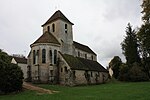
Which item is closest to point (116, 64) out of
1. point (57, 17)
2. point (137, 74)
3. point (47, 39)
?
point (137, 74)

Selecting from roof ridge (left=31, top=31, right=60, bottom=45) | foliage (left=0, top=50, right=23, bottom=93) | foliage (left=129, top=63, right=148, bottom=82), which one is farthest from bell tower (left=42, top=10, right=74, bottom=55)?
foliage (left=0, top=50, right=23, bottom=93)

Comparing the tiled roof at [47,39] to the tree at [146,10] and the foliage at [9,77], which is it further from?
the tree at [146,10]

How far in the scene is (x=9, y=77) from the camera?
34.1m

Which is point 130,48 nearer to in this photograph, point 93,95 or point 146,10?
point 146,10

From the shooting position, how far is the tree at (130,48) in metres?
64.1

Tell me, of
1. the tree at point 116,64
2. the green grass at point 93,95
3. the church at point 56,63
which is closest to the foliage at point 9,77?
the green grass at point 93,95

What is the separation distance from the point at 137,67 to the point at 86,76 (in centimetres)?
1483

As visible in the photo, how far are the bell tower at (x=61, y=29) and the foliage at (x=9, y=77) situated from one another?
793 inches

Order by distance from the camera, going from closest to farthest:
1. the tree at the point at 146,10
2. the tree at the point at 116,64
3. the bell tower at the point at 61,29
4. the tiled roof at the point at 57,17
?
the tree at the point at 146,10, the bell tower at the point at 61,29, the tiled roof at the point at 57,17, the tree at the point at 116,64

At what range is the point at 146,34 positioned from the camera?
1400 inches

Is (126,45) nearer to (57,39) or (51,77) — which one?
(57,39)

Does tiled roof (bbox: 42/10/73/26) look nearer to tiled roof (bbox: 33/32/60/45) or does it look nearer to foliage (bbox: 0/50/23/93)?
tiled roof (bbox: 33/32/60/45)

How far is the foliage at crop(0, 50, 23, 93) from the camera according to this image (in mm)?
33656

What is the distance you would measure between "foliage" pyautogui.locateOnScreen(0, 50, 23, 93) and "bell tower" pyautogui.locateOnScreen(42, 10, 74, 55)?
20.2m
